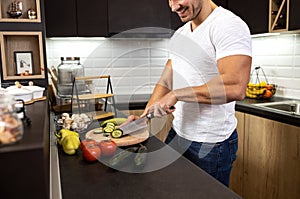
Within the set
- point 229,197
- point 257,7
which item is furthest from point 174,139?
point 257,7

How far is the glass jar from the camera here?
57 cm

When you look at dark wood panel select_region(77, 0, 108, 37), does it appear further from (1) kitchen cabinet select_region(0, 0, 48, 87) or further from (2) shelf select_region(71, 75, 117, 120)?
(1) kitchen cabinet select_region(0, 0, 48, 87)

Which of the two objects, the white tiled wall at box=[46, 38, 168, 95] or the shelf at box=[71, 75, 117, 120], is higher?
the white tiled wall at box=[46, 38, 168, 95]

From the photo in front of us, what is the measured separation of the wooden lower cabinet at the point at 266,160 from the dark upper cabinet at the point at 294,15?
24.6 inches

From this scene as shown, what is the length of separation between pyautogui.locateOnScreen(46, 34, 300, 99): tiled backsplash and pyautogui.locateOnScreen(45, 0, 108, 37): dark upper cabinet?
10.5 inches

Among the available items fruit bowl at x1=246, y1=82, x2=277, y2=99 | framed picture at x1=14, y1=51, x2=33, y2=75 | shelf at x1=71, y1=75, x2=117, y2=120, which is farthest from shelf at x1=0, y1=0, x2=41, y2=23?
fruit bowl at x1=246, y1=82, x2=277, y2=99

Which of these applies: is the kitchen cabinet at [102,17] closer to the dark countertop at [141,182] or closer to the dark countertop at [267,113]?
the dark countertop at [267,113]

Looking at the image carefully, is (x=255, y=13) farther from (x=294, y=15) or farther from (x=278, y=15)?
(x=294, y=15)

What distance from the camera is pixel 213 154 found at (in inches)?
51.1

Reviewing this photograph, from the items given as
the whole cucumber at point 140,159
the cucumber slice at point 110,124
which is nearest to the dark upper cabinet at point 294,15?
the cucumber slice at point 110,124

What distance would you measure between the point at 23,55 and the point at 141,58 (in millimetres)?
1533

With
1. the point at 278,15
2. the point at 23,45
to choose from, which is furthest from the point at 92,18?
the point at 278,15

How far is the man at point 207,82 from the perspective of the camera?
115 centimetres

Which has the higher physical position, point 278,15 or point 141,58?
point 278,15
